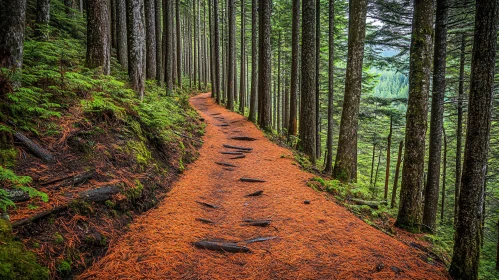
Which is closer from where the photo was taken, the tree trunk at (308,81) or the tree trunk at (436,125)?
the tree trunk at (436,125)

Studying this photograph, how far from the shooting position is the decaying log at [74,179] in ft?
12.0

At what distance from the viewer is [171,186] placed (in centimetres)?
615

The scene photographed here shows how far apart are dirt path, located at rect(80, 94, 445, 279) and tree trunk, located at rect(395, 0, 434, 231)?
208cm

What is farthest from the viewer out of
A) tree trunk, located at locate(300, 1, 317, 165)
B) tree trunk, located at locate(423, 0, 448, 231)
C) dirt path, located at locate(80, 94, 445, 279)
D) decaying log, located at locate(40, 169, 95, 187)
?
tree trunk, located at locate(300, 1, 317, 165)

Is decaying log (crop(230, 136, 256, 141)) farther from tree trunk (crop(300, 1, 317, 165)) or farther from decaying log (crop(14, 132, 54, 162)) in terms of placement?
decaying log (crop(14, 132, 54, 162))

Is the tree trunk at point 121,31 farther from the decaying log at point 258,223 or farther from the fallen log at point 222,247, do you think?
the fallen log at point 222,247

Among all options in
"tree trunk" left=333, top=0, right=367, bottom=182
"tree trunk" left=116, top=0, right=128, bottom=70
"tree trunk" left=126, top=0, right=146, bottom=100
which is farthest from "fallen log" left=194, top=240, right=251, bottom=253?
"tree trunk" left=116, top=0, right=128, bottom=70

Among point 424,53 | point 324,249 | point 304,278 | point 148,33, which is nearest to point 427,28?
point 424,53

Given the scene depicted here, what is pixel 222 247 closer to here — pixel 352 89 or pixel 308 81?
pixel 352 89

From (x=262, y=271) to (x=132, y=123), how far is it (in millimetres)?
4742

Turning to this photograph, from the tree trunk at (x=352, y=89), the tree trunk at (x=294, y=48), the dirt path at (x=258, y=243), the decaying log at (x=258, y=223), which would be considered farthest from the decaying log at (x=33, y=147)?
the tree trunk at (x=294, y=48)

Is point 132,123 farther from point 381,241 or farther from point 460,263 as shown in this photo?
point 460,263

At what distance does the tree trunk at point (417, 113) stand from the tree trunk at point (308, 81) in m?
4.68

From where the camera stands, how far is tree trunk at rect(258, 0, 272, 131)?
12.9m
